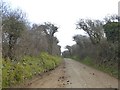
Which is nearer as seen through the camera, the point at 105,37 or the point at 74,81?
the point at 74,81

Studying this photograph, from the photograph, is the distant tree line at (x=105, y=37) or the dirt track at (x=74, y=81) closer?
the dirt track at (x=74, y=81)

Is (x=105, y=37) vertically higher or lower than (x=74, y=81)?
higher

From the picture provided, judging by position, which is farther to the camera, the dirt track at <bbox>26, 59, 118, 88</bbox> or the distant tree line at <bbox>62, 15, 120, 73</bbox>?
the distant tree line at <bbox>62, 15, 120, 73</bbox>

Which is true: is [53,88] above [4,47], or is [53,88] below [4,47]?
below

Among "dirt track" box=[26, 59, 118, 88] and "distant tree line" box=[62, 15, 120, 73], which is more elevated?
"distant tree line" box=[62, 15, 120, 73]

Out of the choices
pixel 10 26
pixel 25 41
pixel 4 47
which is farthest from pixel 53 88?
pixel 25 41

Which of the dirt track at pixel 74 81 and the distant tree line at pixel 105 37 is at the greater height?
the distant tree line at pixel 105 37

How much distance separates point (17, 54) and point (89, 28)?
29.9 m

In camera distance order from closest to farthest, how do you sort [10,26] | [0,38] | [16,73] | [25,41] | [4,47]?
[16,73], [0,38], [4,47], [10,26], [25,41]

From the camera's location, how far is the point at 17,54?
24.7 m

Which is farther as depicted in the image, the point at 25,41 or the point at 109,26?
the point at 109,26

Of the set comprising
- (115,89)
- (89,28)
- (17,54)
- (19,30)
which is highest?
(89,28)

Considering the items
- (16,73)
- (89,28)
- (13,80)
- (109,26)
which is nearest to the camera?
(13,80)

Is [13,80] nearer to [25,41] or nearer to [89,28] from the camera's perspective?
[25,41]
